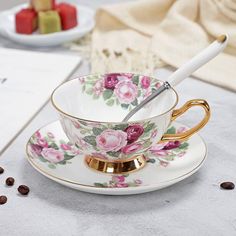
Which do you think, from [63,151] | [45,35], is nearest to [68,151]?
[63,151]

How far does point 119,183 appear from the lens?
0.67m

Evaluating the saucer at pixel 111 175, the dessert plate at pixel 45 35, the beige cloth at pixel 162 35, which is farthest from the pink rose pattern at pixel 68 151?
the dessert plate at pixel 45 35

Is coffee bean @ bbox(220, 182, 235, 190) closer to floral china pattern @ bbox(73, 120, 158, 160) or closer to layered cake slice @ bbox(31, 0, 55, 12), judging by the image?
floral china pattern @ bbox(73, 120, 158, 160)

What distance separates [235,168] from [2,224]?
0.28 metres

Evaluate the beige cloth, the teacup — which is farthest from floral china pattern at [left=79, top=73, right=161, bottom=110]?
the beige cloth

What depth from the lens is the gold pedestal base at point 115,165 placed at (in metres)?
0.70

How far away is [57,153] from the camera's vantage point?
73 centimetres

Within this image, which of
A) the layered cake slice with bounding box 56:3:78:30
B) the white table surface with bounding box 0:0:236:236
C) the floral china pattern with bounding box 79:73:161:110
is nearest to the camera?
the white table surface with bounding box 0:0:236:236

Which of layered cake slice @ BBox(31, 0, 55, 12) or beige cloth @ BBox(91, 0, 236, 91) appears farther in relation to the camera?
layered cake slice @ BBox(31, 0, 55, 12)

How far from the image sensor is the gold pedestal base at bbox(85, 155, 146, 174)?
0.70 metres

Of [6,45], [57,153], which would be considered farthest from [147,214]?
[6,45]

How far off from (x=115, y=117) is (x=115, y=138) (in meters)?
0.13

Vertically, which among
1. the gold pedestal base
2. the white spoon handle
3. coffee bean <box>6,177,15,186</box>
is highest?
the white spoon handle

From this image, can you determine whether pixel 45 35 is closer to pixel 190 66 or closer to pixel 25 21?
pixel 25 21
